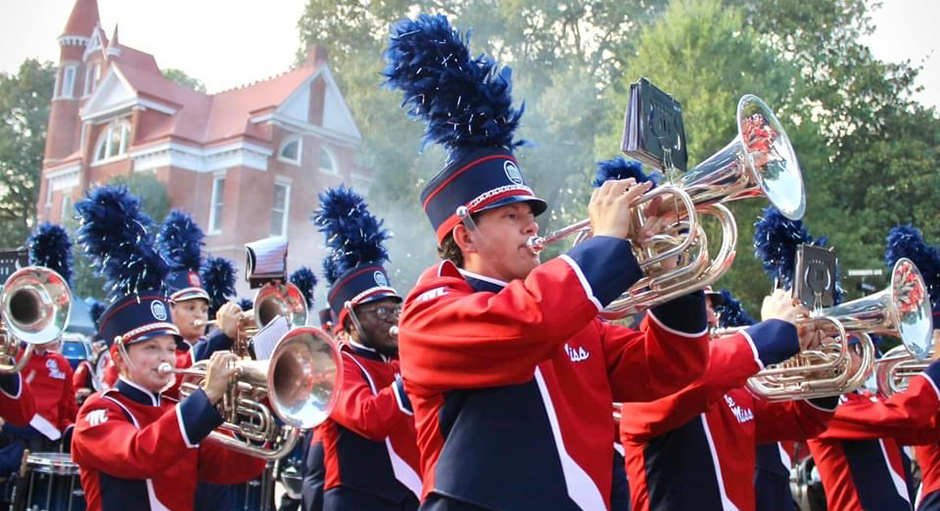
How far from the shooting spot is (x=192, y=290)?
779cm

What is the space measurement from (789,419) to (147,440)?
132 inches

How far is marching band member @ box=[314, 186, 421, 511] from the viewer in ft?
18.3

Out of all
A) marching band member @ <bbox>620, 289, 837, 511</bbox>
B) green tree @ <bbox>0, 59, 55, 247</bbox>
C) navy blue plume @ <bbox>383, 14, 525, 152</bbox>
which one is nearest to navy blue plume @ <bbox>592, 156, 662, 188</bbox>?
marching band member @ <bbox>620, 289, 837, 511</bbox>

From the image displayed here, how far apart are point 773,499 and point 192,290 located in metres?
4.67

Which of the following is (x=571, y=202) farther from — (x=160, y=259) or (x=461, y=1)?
(x=160, y=259)

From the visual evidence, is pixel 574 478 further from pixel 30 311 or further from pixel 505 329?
pixel 30 311

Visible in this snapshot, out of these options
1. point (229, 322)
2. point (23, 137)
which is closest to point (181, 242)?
point (229, 322)

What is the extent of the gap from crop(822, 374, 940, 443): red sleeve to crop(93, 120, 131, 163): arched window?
3567cm

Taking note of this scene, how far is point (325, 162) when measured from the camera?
121ft

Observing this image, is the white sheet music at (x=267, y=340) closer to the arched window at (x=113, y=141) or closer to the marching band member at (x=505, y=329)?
the marching band member at (x=505, y=329)

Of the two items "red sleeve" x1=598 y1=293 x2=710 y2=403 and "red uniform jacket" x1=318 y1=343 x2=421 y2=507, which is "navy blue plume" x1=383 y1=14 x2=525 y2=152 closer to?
"red sleeve" x1=598 y1=293 x2=710 y2=403

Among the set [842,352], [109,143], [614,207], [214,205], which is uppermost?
[109,143]

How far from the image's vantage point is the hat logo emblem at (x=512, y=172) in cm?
335

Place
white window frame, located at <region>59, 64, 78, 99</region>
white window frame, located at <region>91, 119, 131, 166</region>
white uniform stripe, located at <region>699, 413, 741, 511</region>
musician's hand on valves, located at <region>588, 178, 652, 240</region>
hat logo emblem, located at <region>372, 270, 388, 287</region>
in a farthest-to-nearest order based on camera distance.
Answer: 1. white window frame, located at <region>59, 64, 78, 99</region>
2. white window frame, located at <region>91, 119, 131, 166</region>
3. hat logo emblem, located at <region>372, 270, 388, 287</region>
4. white uniform stripe, located at <region>699, 413, 741, 511</region>
5. musician's hand on valves, located at <region>588, 178, 652, 240</region>
